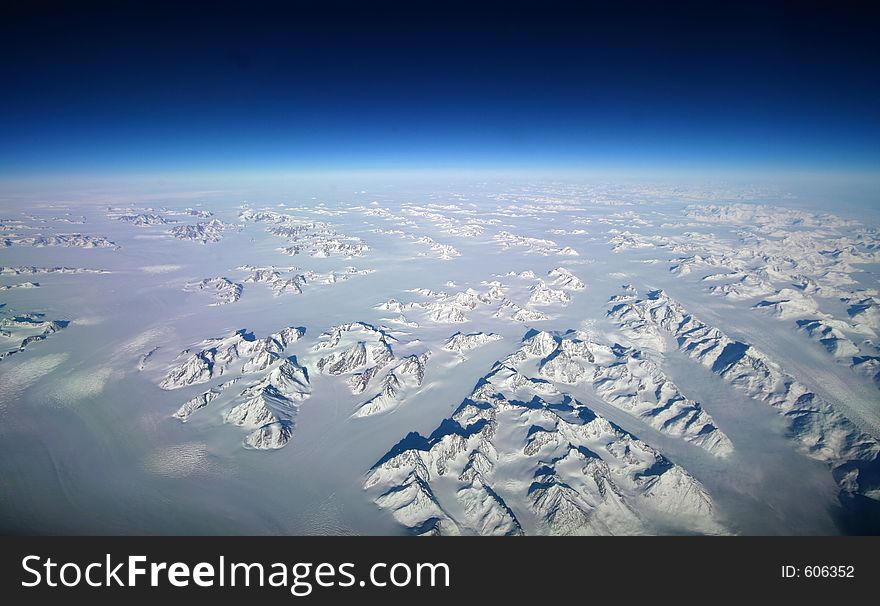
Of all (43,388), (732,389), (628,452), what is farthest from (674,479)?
(43,388)

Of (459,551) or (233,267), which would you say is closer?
(459,551)

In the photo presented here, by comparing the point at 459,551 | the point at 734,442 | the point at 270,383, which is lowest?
the point at 734,442

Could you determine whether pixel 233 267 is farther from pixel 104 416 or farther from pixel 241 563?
pixel 241 563

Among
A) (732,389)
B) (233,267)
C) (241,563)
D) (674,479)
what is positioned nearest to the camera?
(241,563)

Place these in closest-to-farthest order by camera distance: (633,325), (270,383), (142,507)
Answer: (142,507) → (270,383) → (633,325)

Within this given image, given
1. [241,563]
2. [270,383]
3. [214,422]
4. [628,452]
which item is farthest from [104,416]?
[628,452]

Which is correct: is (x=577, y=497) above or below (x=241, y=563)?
below
